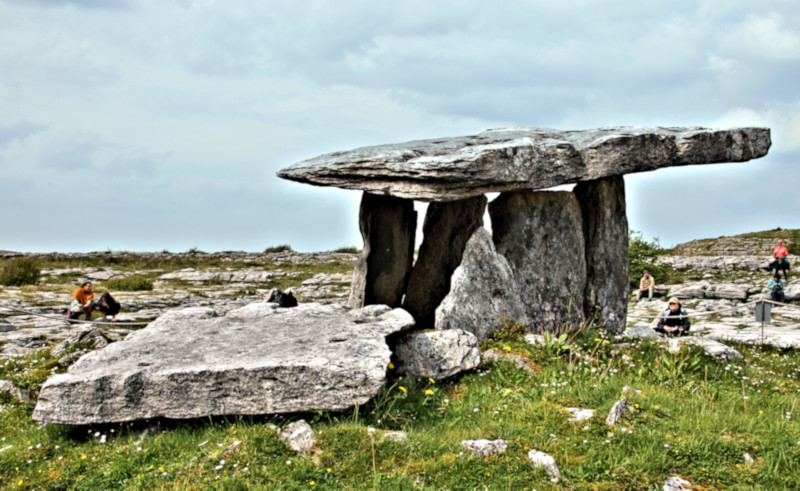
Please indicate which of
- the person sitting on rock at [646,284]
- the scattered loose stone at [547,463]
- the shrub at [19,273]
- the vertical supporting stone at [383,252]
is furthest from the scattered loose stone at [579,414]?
the shrub at [19,273]

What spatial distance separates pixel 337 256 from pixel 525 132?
19.5 meters

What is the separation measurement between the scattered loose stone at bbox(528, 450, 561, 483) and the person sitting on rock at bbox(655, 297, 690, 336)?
7.65m

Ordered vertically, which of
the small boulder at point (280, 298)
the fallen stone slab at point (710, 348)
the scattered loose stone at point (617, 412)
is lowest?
the scattered loose stone at point (617, 412)

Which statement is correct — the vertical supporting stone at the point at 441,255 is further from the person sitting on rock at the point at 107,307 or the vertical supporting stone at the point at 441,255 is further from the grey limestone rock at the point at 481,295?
the person sitting on rock at the point at 107,307

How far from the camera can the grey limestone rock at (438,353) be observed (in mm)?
9141

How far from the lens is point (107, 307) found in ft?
52.0

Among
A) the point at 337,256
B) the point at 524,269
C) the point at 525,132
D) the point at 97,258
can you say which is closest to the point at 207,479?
the point at 524,269

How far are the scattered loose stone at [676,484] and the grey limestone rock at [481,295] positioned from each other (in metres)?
4.81

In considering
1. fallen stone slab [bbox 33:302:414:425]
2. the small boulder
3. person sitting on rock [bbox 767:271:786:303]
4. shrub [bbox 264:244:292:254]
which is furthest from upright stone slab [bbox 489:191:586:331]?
shrub [bbox 264:244:292:254]

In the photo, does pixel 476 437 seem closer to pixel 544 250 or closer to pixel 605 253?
pixel 544 250

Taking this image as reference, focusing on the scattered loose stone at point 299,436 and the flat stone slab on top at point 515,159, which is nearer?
the scattered loose stone at point 299,436

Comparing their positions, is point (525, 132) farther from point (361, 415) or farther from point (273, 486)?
point (273, 486)

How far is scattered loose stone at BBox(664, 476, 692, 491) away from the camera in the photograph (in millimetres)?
5875

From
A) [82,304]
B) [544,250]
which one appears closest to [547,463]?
[544,250]
